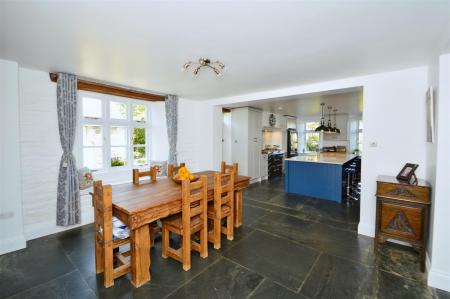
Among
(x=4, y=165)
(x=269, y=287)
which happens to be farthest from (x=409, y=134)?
(x=4, y=165)

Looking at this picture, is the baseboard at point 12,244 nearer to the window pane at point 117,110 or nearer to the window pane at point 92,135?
the window pane at point 92,135

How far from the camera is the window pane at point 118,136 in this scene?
12.5 feet

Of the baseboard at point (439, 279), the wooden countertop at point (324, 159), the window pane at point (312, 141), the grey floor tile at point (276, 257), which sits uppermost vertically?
the window pane at point (312, 141)

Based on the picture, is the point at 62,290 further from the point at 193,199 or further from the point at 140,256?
the point at 193,199

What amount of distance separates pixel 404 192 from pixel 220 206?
2.06 metres

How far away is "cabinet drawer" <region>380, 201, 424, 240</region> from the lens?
2145 mm

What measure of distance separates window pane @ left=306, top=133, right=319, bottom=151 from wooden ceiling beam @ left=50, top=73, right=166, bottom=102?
22.4 feet

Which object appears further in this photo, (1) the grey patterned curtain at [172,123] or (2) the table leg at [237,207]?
(1) the grey patterned curtain at [172,123]

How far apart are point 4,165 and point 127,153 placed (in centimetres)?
177

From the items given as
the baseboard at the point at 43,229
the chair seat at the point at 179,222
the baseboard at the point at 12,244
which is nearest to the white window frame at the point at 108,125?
the baseboard at the point at 43,229

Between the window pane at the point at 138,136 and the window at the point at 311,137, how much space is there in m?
7.03

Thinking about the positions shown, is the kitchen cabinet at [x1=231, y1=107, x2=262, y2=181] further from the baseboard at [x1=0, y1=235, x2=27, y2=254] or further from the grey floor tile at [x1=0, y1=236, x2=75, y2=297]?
the baseboard at [x1=0, y1=235, x2=27, y2=254]

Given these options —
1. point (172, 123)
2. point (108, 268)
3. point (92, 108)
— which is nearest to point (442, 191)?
point (108, 268)

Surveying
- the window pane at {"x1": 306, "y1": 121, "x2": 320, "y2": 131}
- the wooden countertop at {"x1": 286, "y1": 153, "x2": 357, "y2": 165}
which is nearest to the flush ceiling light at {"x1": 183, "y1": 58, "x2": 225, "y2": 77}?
the wooden countertop at {"x1": 286, "y1": 153, "x2": 357, "y2": 165}
